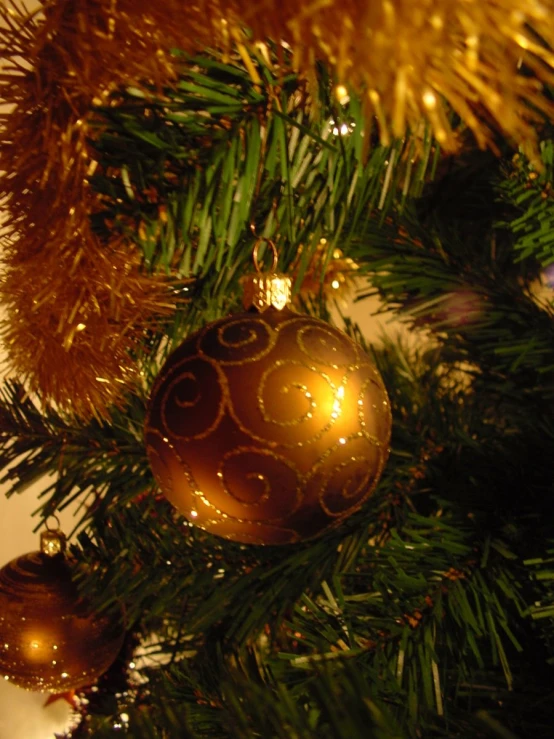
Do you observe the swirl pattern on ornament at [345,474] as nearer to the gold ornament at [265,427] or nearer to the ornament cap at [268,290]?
the gold ornament at [265,427]

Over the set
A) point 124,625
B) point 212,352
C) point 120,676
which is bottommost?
point 120,676

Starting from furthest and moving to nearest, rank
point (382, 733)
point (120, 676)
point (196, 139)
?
1. point (120, 676)
2. point (196, 139)
3. point (382, 733)

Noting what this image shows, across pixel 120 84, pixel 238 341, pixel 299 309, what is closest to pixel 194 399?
pixel 238 341

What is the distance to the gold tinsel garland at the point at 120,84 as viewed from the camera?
16cm

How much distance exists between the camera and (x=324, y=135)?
1.10 ft

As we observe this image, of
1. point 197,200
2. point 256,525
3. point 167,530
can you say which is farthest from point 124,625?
point 197,200

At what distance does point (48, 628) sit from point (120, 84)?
1.64ft

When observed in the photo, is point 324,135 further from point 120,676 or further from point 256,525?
point 120,676

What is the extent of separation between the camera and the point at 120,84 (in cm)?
28

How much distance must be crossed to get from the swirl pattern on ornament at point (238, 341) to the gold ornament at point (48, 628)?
1.18 ft

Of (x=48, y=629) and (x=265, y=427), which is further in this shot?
(x=48, y=629)

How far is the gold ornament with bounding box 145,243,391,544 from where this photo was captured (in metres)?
0.32

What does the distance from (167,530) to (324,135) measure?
37cm

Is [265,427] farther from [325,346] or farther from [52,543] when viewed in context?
[52,543]
